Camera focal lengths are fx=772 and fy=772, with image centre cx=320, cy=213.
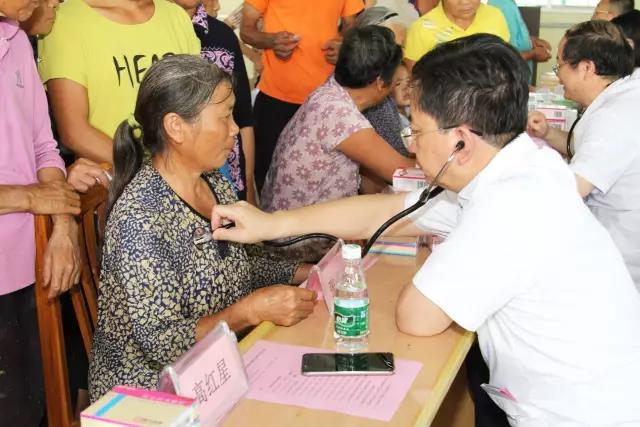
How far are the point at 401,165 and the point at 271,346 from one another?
3.83 feet

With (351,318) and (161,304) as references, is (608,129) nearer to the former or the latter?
(351,318)

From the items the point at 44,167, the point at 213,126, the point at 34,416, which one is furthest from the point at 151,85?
the point at 34,416

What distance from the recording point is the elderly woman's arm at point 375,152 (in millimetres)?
2537

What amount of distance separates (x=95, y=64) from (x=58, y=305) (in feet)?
2.63

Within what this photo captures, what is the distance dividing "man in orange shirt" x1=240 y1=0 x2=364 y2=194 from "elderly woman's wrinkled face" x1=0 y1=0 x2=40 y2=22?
1.69 m

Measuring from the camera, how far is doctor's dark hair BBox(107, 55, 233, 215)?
1.73 m

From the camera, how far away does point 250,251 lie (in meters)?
2.08

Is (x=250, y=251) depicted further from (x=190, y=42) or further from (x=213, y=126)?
(x=190, y=42)

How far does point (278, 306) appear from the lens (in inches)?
62.9

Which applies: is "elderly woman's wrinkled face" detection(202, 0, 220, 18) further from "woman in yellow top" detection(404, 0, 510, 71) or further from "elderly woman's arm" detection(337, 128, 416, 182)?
"elderly woman's arm" detection(337, 128, 416, 182)

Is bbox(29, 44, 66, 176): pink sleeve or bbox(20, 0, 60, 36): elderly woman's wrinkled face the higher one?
bbox(20, 0, 60, 36): elderly woman's wrinkled face

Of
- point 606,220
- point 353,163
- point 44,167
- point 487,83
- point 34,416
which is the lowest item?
point 34,416

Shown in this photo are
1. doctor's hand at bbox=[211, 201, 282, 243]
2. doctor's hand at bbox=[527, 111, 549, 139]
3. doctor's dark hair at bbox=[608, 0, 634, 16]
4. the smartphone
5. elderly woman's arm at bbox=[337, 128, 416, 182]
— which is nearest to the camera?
the smartphone

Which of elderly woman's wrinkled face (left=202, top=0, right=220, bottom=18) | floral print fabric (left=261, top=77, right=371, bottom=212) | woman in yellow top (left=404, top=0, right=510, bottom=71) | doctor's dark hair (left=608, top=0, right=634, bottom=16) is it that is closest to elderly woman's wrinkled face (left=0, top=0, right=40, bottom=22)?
floral print fabric (left=261, top=77, right=371, bottom=212)
